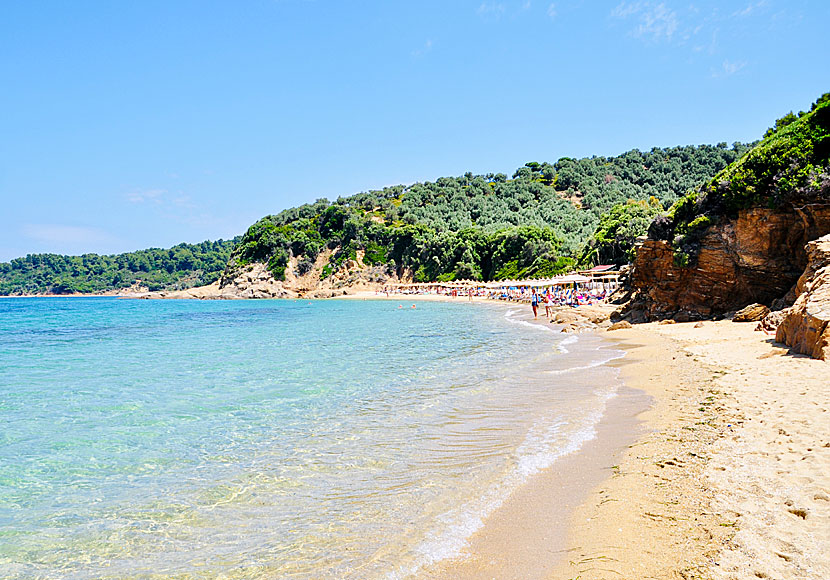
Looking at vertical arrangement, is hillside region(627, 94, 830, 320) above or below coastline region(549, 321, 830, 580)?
above

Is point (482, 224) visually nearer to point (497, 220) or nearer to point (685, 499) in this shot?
point (497, 220)

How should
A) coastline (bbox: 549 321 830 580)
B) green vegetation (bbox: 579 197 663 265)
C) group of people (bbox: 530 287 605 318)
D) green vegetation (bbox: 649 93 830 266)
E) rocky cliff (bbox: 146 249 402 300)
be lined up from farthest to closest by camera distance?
rocky cliff (bbox: 146 249 402 300) < green vegetation (bbox: 579 197 663 265) < group of people (bbox: 530 287 605 318) < green vegetation (bbox: 649 93 830 266) < coastline (bbox: 549 321 830 580)

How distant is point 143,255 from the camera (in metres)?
167

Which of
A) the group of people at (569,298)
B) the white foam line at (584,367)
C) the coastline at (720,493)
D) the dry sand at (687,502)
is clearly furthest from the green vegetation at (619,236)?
the dry sand at (687,502)

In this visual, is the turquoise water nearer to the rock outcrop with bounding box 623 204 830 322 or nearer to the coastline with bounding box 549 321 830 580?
the coastline with bounding box 549 321 830 580

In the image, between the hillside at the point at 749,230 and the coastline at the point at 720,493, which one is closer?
the coastline at the point at 720,493

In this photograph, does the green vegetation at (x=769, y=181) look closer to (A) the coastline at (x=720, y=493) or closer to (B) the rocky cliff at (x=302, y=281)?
(A) the coastline at (x=720, y=493)

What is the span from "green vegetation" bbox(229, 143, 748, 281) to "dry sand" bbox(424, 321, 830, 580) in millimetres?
46625

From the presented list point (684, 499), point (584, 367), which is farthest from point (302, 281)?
point (684, 499)

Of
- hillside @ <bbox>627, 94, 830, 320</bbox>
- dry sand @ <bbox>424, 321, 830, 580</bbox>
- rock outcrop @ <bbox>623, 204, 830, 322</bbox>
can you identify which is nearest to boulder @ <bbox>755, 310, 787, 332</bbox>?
hillside @ <bbox>627, 94, 830, 320</bbox>

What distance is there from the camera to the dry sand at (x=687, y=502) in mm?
3430

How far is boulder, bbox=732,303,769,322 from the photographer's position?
1756 centimetres

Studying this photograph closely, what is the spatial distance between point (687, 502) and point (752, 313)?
53.9ft

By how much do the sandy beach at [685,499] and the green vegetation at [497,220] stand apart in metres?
46.4
